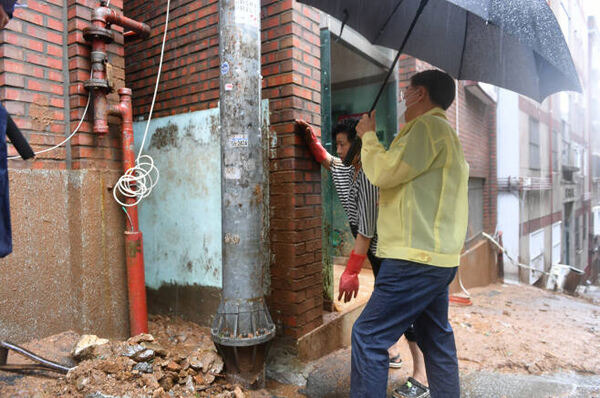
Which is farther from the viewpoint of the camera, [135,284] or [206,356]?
[135,284]

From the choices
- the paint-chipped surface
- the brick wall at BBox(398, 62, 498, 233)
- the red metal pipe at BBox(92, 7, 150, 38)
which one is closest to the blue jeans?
the paint-chipped surface

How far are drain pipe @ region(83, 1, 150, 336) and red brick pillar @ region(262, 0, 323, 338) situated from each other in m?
1.17

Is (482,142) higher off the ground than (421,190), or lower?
higher

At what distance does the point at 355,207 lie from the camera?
2.93 m

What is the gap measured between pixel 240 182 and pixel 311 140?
0.88m

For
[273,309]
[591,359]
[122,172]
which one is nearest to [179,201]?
[122,172]

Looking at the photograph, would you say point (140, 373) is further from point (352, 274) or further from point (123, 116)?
point (123, 116)

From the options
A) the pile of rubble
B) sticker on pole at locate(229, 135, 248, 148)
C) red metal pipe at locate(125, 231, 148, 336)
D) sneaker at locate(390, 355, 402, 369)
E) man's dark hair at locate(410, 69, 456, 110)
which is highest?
man's dark hair at locate(410, 69, 456, 110)

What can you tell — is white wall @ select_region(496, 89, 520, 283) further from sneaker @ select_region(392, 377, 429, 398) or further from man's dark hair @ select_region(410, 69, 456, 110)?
man's dark hair @ select_region(410, 69, 456, 110)

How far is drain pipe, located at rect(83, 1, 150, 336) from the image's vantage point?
10.4 ft

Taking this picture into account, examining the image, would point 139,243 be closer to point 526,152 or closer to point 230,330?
point 230,330

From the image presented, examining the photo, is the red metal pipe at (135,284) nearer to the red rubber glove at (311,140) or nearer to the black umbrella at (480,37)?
the red rubber glove at (311,140)

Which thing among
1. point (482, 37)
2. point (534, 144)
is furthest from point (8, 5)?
point (534, 144)

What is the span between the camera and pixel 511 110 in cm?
1072
